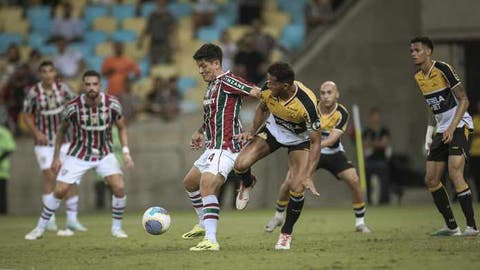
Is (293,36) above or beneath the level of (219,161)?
beneath

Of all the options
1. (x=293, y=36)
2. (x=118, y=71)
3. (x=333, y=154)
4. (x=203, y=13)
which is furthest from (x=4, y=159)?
(x=333, y=154)

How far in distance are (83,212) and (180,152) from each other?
8.72ft

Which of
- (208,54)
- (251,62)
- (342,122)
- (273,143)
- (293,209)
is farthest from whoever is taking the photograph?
(251,62)

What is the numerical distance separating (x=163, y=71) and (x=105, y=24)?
270cm

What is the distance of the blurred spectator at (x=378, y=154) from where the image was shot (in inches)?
915

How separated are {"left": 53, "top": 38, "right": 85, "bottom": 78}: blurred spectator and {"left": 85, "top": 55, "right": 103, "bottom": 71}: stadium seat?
25.0 inches

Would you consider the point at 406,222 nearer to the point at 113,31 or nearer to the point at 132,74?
the point at 132,74

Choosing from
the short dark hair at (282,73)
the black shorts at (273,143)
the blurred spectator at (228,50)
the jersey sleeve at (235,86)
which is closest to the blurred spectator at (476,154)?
the blurred spectator at (228,50)

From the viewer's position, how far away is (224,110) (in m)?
12.0

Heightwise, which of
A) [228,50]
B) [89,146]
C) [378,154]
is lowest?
[378,154]

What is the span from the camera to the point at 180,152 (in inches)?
985

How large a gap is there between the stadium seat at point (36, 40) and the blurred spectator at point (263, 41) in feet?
20.3

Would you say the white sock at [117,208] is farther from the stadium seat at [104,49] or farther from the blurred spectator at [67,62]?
the stadium seat at [104,49]

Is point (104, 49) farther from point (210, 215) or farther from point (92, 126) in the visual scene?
point (210, 215)
